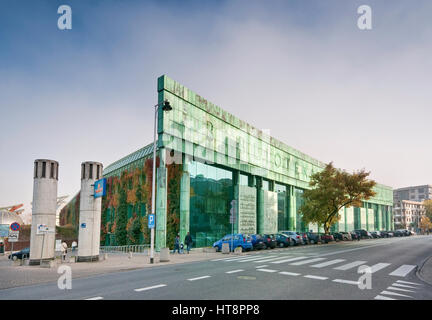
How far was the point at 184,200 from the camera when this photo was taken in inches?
1180

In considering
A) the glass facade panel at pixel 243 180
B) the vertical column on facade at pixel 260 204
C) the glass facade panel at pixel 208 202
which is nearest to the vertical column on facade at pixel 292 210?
the vertical column on facade at pixel 260 204

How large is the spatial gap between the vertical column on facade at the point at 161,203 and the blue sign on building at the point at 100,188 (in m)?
7.45

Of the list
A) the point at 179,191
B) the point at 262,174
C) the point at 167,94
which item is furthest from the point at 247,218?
the point at 167,94

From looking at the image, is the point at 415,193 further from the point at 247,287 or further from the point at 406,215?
the point at 247,287

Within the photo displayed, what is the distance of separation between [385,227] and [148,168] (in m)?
84.2

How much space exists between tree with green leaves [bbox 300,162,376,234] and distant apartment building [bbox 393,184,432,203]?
15181 cm

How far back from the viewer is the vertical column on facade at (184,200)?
2956 centimetres

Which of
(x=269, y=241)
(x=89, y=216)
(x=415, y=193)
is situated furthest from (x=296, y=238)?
(x=415, y=193)

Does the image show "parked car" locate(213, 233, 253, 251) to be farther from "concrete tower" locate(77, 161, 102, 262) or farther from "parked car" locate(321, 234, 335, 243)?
"parked car" locate(321, 234, 335, 243)

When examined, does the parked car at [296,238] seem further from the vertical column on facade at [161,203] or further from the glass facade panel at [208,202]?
the vertical column on facade at [161,203]

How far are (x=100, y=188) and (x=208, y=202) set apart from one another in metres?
14.9

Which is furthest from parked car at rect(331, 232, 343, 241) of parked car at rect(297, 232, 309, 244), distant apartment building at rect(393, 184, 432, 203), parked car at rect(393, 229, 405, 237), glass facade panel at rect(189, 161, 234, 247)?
distant apartment building at rect(393, 184, 432, 203)
